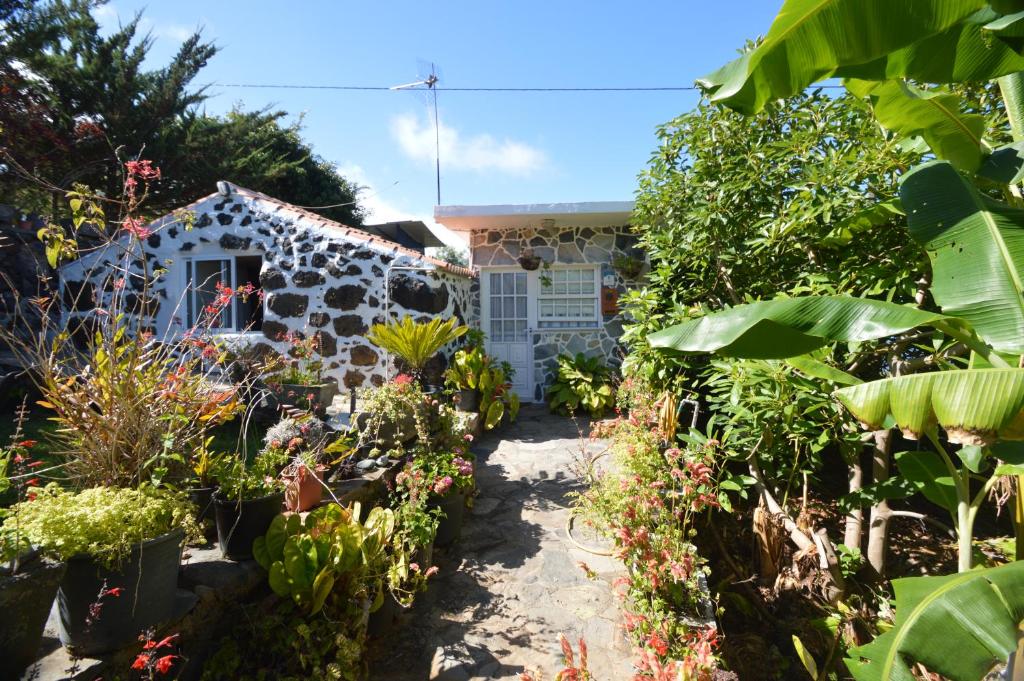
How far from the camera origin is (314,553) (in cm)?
239

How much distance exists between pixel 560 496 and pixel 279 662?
2.84 metres

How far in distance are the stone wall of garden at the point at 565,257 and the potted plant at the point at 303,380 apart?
10.9 ft

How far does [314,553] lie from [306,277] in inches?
226

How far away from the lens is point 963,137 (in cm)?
195

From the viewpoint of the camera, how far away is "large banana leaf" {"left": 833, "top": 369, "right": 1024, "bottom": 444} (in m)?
1.25

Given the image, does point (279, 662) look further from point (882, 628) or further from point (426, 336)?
point (426, 336)

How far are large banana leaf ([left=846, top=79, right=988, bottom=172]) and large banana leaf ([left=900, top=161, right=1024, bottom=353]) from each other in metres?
0.17

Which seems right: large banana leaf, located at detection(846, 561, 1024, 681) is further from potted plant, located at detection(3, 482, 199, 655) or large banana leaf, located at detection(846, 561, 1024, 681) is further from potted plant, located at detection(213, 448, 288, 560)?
potted plant, located at detection(213, 448, 288, 560)

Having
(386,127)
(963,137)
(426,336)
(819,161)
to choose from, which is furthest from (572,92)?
(963,137)

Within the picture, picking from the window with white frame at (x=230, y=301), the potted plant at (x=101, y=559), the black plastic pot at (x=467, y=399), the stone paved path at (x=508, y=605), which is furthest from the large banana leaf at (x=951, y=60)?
the window with white frame at (x=230, y=301)

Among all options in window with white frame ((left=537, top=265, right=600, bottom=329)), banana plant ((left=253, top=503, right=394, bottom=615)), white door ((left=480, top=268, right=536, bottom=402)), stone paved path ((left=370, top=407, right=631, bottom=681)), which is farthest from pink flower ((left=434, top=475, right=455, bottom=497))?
window with white frame ((left=537, top=265, right=600, bottom=329))

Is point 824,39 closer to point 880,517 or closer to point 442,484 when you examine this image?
point 880,517

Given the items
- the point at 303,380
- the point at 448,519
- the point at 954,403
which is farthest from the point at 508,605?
the point at 303,380

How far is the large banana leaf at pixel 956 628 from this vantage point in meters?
1.30
